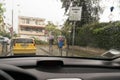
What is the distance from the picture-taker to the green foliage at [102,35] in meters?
23.5

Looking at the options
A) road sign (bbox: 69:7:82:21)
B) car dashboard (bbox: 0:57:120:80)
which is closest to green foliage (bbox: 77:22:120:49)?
road sign (bbox: 69:7:82:21)

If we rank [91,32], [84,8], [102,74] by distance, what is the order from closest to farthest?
[102,74], [91,32], [84,8]

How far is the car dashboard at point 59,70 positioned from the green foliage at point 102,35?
18623mm

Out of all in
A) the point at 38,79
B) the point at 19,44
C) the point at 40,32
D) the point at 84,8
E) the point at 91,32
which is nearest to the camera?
the point at 38,79

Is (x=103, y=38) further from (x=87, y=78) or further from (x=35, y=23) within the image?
(x=35, y=23)

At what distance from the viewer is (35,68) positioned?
3.13m

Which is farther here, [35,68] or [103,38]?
[103,38]

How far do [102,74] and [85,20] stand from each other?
3586 centimetres

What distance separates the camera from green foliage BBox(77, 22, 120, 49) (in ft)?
77.0

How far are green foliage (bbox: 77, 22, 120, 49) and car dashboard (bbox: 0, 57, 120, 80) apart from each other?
18.6m

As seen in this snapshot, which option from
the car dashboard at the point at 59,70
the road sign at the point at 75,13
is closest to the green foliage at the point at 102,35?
the road sign at the point at 75,13

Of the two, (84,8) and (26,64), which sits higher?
(84,8)

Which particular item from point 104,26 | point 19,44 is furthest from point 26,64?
point 104,26

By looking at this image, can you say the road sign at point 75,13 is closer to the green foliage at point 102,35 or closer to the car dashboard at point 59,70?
the green foliage at point 102,35
